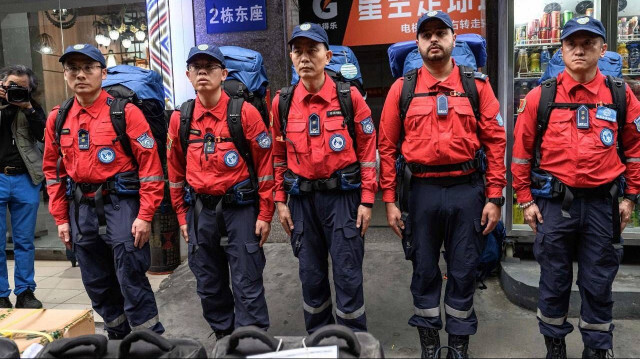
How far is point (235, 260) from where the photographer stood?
3.53 metres

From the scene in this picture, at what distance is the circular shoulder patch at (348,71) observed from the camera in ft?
12.2

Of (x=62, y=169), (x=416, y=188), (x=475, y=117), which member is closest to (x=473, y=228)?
(x=416, y=188)

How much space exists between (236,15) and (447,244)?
4.07 m

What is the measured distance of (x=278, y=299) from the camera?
4.85m

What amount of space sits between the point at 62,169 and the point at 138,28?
3629 millimetres

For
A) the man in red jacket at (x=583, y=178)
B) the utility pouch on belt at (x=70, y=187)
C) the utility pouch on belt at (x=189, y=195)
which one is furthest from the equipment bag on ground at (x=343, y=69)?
the utility pouch on belt at (x=70, y=187)

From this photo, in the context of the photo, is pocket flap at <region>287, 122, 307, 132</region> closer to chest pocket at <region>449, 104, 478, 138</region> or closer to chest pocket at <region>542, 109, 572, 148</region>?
chest pocket at <region>449, 104, 478, 138</region>

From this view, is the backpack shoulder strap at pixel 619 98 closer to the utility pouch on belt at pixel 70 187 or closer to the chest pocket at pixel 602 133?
the chest pocket at pixel 602 133

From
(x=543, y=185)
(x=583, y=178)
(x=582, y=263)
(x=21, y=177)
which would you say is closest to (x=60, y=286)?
(x=21, y=177)

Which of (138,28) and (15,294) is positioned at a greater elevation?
(138,28)

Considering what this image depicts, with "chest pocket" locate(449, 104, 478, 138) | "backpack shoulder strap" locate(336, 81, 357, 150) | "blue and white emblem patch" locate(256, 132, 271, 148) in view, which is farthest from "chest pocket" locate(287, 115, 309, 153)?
"chest pocket" locate(449, 104, 478, 138)

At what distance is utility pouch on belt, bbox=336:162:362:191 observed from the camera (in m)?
3.41

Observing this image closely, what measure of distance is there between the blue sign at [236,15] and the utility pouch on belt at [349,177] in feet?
10.7

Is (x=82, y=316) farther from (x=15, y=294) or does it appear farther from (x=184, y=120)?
(x=15, y=294)
